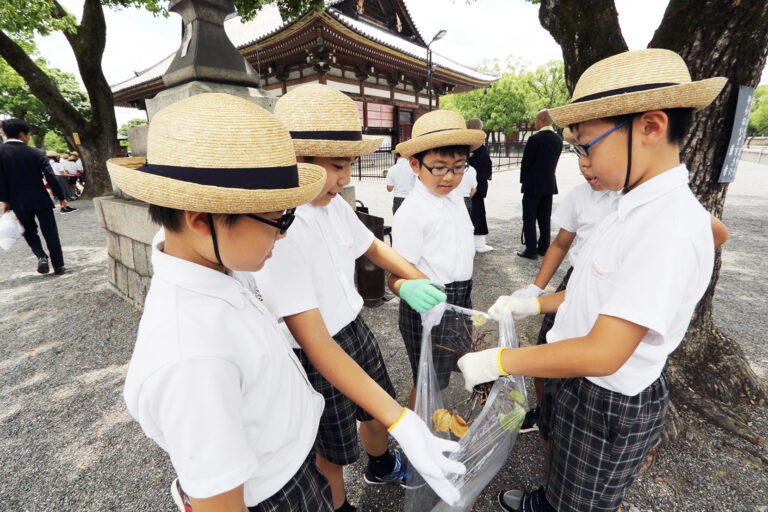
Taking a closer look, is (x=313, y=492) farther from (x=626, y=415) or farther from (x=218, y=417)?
(x=626, y=415)

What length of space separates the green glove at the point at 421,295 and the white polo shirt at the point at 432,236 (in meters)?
0.28

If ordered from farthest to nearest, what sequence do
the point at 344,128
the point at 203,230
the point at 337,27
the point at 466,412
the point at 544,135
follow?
1. the point at 337,27
2. the point at 544,135
3. the point at 466,412
4. the point at 344,128
5. the point at 203,230

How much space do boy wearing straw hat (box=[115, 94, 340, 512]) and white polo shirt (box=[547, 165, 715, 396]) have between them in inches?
35.5

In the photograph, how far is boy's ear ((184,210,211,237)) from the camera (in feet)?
2.55

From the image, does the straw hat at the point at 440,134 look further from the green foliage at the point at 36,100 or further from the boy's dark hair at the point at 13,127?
the green foliage at the point at 36,100

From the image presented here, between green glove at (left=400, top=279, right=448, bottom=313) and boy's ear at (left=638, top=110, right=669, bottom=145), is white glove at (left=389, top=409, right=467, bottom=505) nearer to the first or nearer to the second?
green glove at (left=400, top=279, right=448, bottom=313)

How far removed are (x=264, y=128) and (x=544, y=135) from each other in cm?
499

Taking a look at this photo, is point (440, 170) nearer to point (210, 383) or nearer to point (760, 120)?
point (210, 383)

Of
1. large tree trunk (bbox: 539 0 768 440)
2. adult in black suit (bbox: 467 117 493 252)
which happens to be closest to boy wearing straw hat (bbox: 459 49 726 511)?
large tree trunk (bbox: 539 0 768 440)

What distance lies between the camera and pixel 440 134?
1.73 meters

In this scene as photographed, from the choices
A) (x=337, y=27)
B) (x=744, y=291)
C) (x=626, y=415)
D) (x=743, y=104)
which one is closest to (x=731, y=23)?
(x=743, y=104)

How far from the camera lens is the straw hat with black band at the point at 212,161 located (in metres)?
0.70

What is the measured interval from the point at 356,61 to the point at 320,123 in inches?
531

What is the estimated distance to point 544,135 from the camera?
15.8ft
